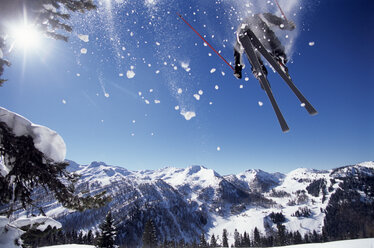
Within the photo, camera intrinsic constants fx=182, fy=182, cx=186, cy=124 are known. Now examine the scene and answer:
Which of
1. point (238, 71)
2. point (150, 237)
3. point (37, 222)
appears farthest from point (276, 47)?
point (150, 237)

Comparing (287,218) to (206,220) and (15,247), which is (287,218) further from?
(15,247)

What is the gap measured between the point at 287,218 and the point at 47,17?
8858 inches

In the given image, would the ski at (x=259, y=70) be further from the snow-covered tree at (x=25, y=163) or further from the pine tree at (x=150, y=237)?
the pine tree at (x=150, y=237)

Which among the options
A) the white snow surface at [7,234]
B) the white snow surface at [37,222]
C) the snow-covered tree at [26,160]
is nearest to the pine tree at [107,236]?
the white snow surface at [37,222]

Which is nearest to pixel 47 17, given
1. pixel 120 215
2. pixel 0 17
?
pixel 0 17

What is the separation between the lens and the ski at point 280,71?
5539mm

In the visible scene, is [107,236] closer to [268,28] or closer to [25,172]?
[25,172]

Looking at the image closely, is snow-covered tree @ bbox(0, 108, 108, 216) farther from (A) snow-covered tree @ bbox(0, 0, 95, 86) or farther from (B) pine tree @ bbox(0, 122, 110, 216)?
(A) snow-covered tree @ bbox(0, 0, 95, 86)

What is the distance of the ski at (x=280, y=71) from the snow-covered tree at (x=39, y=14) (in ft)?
18.2

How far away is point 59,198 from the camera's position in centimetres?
344

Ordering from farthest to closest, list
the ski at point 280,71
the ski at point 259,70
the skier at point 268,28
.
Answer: the skier at point 268,28, the ski at point 259,70, the ski at point 280,71

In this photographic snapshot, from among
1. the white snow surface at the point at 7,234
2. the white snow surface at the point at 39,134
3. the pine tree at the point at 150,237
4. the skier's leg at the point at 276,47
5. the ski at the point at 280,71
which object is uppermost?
the skier's leg at the point at 276,47

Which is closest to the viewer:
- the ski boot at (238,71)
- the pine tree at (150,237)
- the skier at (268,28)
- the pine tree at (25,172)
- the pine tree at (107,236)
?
the pine tree at (25,172)

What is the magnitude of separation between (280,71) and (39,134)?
20.1ft
